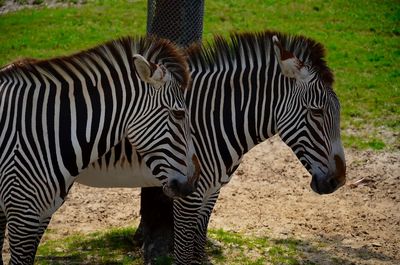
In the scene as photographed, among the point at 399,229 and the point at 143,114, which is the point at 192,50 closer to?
the point at 143,114

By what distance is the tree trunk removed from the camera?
8812mm

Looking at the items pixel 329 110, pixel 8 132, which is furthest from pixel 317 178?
pixel 8 132

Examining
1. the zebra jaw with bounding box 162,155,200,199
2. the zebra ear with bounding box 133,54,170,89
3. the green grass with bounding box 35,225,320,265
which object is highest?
the zebra ear with bounding box 133,54,170,89

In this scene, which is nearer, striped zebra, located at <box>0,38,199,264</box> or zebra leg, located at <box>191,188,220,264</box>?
striped zebra, located at <box>0,38,199,264</box>

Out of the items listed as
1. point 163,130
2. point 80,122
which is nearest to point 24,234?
point 80,122

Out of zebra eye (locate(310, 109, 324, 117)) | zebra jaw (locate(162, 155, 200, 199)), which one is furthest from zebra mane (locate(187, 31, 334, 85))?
zebra jaw (locate(162, 155, 200, 199))

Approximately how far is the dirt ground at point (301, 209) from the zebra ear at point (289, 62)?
2545 millimetres

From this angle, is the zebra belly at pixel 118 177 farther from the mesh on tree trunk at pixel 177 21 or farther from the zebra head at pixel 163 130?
the mesh on tree trunk at pixel 177 21

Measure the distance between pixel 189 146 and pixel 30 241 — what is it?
1.53 meters

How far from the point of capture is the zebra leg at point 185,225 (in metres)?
7.51

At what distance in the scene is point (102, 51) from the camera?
662 centimetres

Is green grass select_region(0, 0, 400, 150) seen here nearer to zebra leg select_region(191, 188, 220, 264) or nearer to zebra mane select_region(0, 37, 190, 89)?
zebra leg select_region(191, 188, 220, 264)

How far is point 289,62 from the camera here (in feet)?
23.7

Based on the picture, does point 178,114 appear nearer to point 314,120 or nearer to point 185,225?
point 314,120
